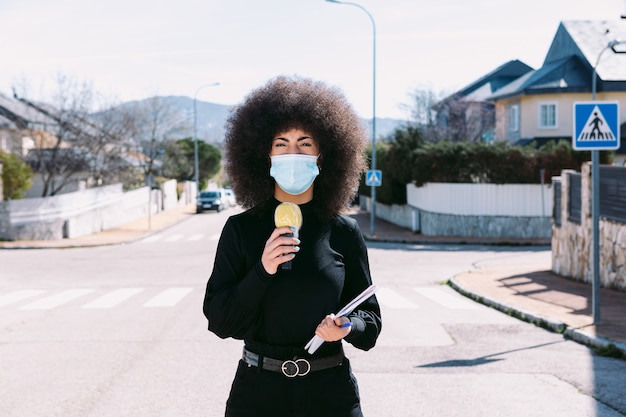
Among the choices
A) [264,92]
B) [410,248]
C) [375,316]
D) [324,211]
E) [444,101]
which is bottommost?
[410,248]

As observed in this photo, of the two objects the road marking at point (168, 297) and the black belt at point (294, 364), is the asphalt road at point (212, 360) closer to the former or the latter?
the road marking at point (168, 297)

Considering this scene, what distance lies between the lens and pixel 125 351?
961cm

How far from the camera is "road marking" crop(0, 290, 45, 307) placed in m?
15.2

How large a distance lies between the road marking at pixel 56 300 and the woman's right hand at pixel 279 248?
11.7 metres

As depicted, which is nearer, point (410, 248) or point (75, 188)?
point (410, 248)

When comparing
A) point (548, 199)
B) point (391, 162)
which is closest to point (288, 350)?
point (548, 199)

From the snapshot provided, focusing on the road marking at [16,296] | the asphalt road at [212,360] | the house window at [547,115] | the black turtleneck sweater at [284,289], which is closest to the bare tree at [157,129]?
the house window at [547,115]

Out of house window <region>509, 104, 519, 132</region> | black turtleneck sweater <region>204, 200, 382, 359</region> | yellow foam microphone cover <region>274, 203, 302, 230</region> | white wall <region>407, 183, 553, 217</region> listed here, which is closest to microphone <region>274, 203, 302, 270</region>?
yellow foam microphone cover <region>274, 203, 302, 230</region>

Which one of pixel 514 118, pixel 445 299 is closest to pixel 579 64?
Result: pixel 514 118

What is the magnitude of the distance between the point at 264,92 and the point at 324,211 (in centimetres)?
75

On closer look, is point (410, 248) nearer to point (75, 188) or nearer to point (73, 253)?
point (73, 253)

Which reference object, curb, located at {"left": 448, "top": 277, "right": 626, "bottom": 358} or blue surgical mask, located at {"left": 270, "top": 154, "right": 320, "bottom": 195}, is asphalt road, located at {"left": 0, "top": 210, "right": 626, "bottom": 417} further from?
blue surgical mask, located at {"left": 270, "top": 154, "right": 320, "bottom": 195}

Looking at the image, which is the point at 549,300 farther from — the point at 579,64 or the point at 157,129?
the point at 157,129

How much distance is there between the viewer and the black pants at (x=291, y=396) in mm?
3496
